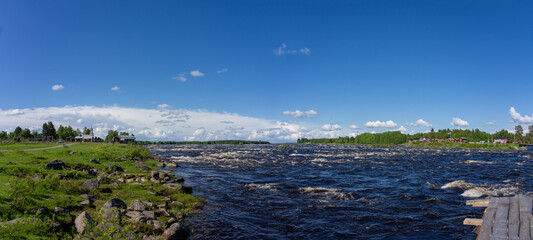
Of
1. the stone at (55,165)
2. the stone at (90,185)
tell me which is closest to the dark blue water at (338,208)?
the stone at (90,185)

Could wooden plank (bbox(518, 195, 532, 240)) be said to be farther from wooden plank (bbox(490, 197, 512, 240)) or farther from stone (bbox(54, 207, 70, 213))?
stone (bbox(54, 207, 70, 213))

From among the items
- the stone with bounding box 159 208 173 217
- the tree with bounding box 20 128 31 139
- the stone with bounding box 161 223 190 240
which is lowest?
the stone with bounding box 161 223 190 240

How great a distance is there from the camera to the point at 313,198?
906 inches

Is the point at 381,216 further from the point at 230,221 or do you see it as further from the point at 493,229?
the point at 230,221

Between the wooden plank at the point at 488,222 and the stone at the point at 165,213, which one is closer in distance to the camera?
the wooden plank at the point at 488,222

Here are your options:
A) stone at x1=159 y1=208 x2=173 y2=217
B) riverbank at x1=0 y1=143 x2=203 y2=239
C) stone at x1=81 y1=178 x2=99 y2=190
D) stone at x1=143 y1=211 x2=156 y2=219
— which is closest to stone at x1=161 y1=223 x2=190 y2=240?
riverbank at x1=0 y1=143 x2=203 y2=239

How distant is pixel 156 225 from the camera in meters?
13.5

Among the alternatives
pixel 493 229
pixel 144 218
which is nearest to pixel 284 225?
pixel 144 218

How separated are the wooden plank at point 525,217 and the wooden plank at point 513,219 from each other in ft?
0.43

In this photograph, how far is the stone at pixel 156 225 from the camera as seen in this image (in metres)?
13.2

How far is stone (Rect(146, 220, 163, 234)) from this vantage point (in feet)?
43.4

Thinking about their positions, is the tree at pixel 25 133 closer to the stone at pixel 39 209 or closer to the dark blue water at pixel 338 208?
the dark blue water at pixel 338 208

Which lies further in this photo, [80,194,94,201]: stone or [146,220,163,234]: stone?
[80,194,94,201]: stone

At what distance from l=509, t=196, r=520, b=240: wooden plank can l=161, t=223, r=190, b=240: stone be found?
13500 millimetres
